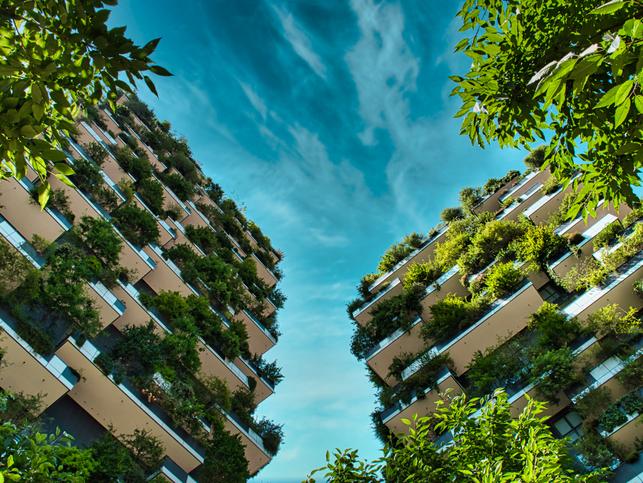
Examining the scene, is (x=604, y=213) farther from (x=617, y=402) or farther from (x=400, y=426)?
(x=400, y=426)

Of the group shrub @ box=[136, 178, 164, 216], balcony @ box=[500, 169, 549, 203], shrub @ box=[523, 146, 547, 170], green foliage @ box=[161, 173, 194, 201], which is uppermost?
green foliage @ box=[161, 173, 194, 201]

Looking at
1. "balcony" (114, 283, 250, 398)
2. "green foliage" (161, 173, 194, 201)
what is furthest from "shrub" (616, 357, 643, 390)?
"green foliage" (161, 173, 194, 201)

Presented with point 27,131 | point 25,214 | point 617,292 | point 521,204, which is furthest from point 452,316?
point 25,214

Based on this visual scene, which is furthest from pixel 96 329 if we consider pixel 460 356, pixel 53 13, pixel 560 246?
pixel 560 246

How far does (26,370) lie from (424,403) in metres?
17.4

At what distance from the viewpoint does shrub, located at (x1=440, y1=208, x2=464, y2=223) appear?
117 ft

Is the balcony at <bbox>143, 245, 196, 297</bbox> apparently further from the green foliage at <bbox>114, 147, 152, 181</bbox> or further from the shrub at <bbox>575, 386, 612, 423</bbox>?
the shrub at <bbox>575, 386, 612, 423</bbox>

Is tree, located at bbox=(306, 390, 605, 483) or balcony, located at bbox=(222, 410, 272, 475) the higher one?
balcony, located at bbox=(222, 410, 272, 475)

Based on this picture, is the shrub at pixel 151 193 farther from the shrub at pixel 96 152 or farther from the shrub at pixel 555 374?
the shrub at pixel 555 374

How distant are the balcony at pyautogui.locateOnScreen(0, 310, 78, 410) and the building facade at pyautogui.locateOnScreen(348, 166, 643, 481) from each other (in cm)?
1471

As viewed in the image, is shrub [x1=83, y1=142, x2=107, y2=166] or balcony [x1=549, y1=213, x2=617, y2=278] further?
shrub [x1=83, y1=142, x2=107, y2=166]

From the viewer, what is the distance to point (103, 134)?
2900cm

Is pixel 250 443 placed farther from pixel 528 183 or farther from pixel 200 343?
pixel 528 183

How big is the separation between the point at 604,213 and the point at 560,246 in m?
3.82
